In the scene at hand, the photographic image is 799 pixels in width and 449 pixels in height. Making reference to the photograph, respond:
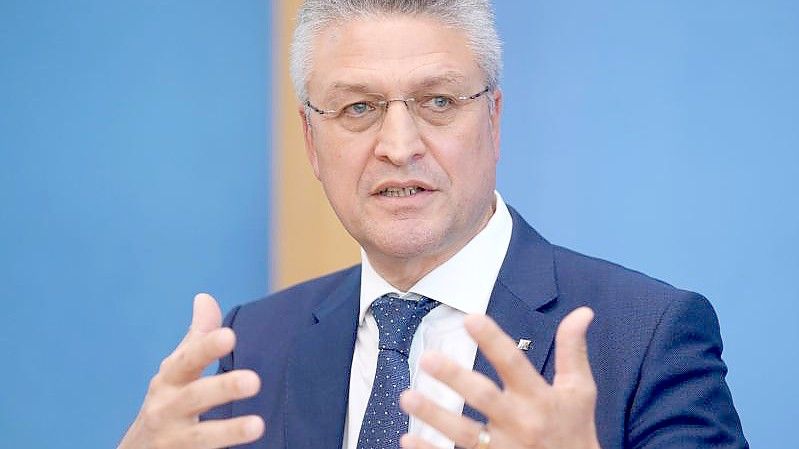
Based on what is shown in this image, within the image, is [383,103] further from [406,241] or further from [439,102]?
[406,241]

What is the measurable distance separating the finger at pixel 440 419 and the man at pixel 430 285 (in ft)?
1.29

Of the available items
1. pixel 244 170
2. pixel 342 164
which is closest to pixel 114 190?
pixel 244 170

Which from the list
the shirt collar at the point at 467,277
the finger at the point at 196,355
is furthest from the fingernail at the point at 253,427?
the shirt collar at the point at 467,277

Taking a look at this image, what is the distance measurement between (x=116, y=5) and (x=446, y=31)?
1.33 m

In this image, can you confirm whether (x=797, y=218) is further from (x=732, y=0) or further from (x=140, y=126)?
(x=140, y=126)

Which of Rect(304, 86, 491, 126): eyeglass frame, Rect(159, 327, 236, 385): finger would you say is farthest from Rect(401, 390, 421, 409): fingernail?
Rect(304, 86, 491, 126): eyeglass frame

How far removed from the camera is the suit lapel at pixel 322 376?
6.29 ft

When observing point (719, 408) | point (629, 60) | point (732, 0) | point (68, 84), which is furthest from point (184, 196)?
point (719, 408)

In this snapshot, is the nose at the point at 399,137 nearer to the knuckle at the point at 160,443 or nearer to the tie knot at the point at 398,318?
the tie knot at the point at 398,318

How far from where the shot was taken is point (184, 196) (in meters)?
3.09

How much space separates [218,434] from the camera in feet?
4.67

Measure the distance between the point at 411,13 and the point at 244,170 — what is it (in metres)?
1.37

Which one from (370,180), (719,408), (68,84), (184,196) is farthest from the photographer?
(184,196)

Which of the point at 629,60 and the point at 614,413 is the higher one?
the point at 629,60
